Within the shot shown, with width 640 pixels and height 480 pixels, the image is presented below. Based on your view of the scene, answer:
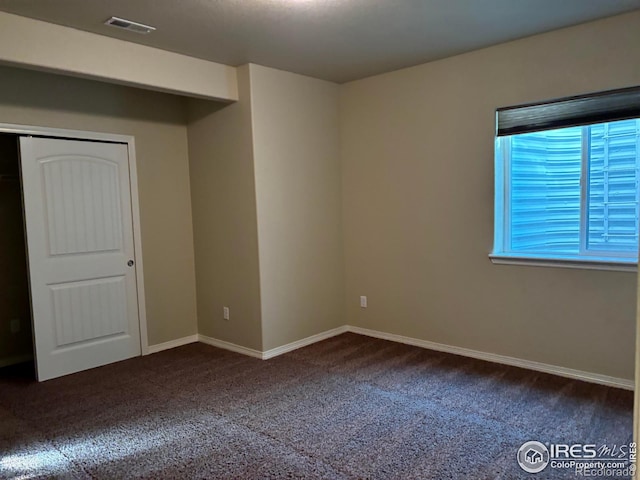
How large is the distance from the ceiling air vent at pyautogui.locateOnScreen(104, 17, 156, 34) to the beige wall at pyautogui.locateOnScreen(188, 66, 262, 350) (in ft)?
3.26

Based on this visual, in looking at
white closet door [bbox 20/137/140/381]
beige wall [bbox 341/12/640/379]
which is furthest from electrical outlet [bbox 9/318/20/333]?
beige wall [bbox 341/12/640/379]

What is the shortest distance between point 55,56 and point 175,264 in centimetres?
214

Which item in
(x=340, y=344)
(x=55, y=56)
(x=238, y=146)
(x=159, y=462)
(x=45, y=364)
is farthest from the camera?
(x=340, y=344)

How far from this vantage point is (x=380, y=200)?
443 cm

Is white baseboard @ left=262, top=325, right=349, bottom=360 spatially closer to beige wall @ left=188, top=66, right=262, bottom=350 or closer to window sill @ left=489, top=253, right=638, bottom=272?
beige wall @ left=188, top=66, right=262, bottom=350

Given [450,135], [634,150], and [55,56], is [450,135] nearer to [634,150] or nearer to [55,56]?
[634,150]

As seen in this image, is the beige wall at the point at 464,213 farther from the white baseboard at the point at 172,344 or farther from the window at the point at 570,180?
the white baseboard at the point at 172,344

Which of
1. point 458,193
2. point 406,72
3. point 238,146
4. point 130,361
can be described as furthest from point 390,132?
point 130,361

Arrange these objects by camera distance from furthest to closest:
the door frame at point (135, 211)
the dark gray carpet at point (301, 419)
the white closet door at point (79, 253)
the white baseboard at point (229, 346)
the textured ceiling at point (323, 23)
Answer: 1. the white baseboard at point (229, 346)
2. the door frame at point (135, 211)
3. the white closet door at point (79, 253)
4. the textured ceiling at point (323, 23)
5. the dark gray carpet at point (301, 419)

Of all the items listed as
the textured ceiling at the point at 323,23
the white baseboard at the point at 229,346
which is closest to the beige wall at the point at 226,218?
the white baseboard at the point at 229,346

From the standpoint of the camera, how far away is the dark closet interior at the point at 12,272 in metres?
4.02

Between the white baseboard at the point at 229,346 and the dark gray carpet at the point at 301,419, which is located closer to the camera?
the dark gray carpet at the point at 301,419

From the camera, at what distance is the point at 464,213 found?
3.86m

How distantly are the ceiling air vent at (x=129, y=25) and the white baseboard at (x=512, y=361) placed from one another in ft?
10.8
